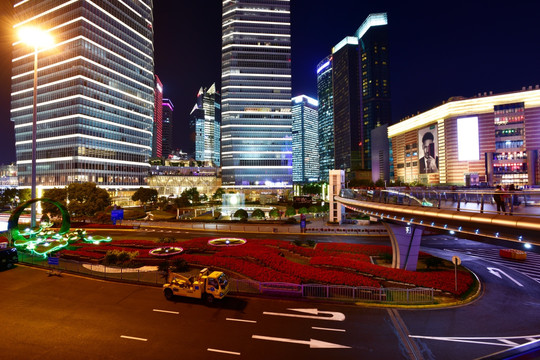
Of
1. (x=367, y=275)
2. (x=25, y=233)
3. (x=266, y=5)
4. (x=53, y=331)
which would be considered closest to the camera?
(x=53, y=331)

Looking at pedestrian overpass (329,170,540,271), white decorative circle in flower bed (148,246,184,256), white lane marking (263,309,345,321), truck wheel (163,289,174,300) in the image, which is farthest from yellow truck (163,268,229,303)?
pedestrian overpass (329,170,540,271)

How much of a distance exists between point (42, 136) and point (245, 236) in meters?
114

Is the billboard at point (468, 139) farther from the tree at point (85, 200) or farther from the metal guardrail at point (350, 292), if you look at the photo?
the tree at point (85, 200)

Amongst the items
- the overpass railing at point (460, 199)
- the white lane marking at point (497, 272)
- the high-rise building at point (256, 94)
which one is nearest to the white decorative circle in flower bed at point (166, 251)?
the overpass railing at point (460, 199)

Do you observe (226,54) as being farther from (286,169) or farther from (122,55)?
(286,169)

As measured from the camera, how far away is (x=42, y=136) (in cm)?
10981

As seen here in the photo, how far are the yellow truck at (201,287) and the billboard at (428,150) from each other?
554 ft

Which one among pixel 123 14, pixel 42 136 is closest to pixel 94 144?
pixel 42 136

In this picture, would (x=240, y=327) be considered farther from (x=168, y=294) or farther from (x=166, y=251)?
(x=166, y=251)

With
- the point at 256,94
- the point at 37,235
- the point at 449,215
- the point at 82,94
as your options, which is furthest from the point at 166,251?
the point at 256,94

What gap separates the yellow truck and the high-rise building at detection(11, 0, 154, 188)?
106 meters

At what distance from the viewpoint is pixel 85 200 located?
62812 mm

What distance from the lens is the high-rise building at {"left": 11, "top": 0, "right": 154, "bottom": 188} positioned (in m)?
104

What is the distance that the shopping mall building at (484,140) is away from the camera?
122 metres
